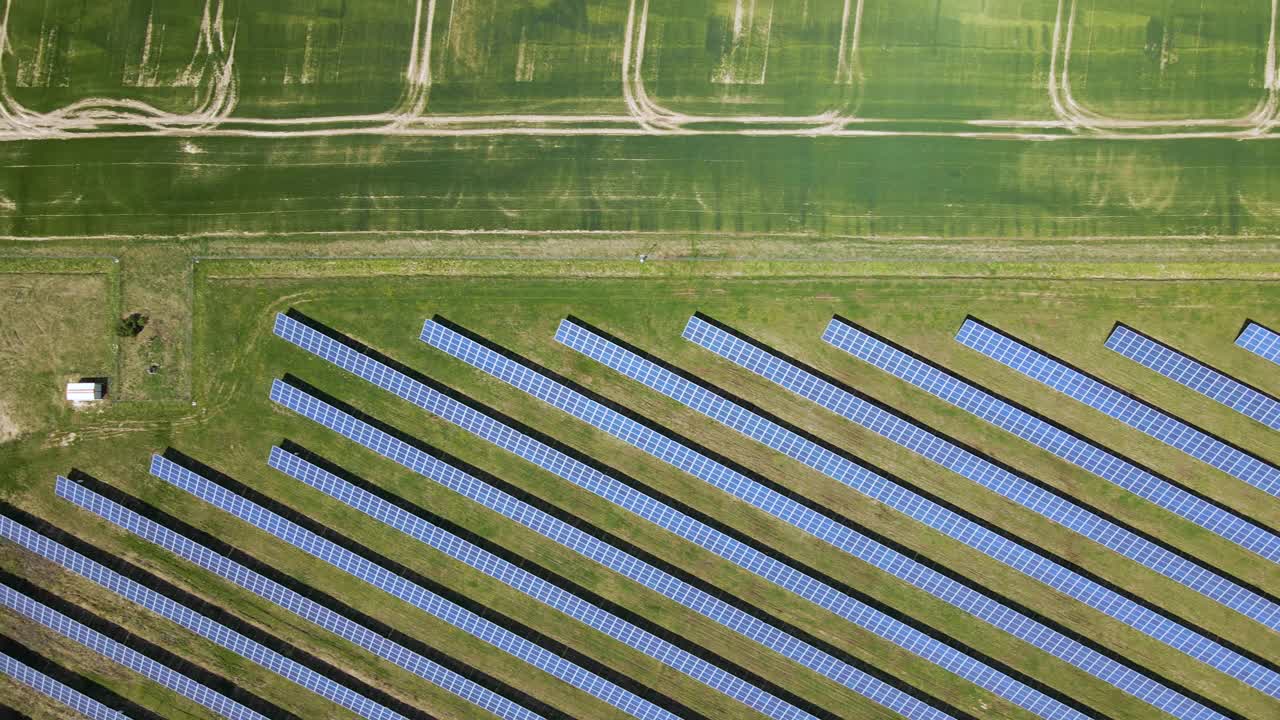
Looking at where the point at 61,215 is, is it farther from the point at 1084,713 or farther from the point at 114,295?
the point at 1084,713

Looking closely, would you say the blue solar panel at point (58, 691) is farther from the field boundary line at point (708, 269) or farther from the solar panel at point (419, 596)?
the field boundary line at point (708, 269)

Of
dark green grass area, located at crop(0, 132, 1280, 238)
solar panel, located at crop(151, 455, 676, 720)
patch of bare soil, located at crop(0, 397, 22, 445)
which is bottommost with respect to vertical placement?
solar panel, located at crop(151, 455, 676, 720)

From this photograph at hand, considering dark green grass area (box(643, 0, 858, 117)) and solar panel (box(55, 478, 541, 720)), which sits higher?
dark green grass area (box(643, 0, 858, 117))

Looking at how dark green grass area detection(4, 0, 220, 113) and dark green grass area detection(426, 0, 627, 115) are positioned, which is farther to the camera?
dark green grass area detection(4, 0, 220, 113)

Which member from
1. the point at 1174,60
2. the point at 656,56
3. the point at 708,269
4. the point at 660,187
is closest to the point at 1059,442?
the point at 708,269

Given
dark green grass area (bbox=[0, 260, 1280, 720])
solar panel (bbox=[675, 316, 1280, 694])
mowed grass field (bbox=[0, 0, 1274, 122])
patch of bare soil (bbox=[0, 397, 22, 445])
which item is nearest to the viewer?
solar panel (bbox=[675, 316, 1280, 694])

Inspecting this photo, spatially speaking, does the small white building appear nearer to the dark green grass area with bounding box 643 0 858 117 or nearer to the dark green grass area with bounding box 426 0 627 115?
the dark green grass area with bounding box 426 0 627 115

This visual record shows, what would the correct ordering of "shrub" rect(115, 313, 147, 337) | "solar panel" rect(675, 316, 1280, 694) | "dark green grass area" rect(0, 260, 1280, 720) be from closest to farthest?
"solar panel" rect(675, 316, 1280, 694) < "dark green grass area" rect(0, 260, 1280, 720) < "shrub" rect(115, 313, 147, 337)

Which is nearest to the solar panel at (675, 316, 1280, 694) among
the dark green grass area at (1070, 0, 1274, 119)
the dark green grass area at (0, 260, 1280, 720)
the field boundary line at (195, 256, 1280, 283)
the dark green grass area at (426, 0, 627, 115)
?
the dark green grass area at (0, 260, 1280, 720)
